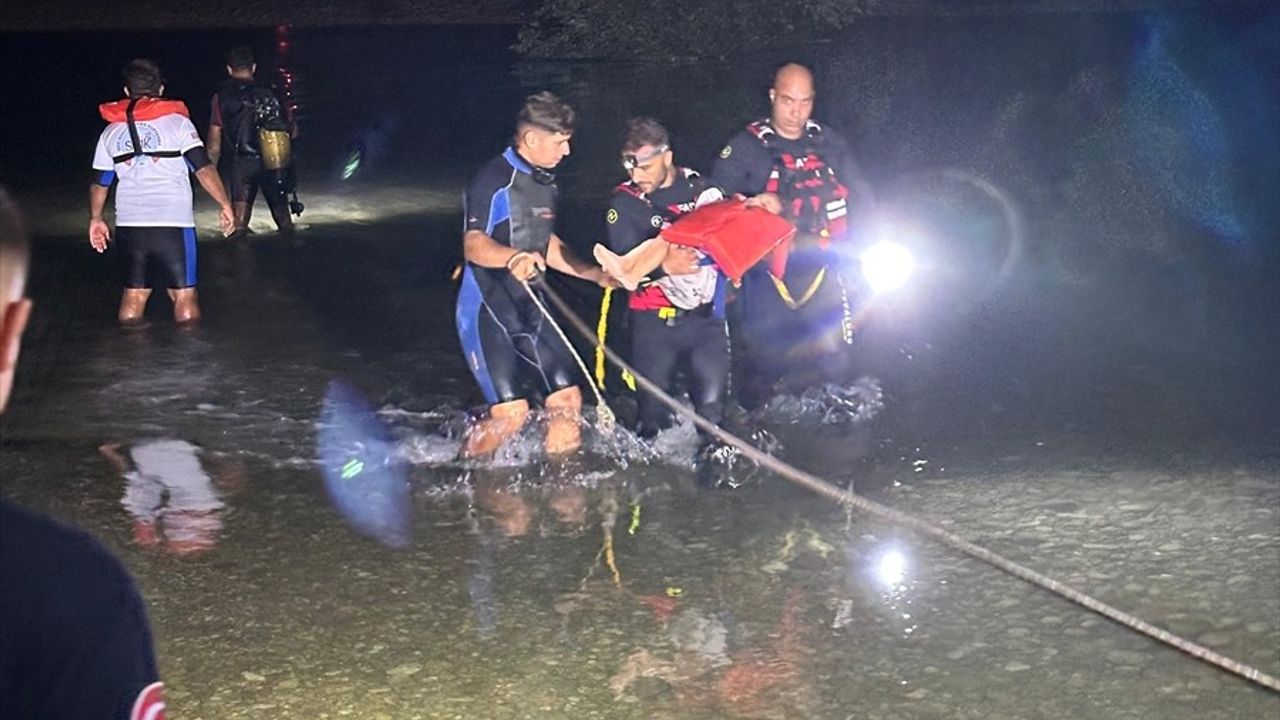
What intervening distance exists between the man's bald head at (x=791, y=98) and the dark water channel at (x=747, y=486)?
0.63m

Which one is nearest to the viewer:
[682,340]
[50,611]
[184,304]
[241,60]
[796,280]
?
[50,611]

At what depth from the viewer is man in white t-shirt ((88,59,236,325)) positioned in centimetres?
1057

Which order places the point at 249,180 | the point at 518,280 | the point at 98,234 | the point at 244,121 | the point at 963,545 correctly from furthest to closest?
the point at 249,180, the point at 244,121, the point at 98,234, the point at 518,280, the point at 963,545

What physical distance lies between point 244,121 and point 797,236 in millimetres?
6998

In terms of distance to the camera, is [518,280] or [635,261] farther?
[518,280]

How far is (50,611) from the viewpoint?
5.98 ft

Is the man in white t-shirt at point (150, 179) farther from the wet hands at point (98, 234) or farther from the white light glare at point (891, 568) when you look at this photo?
the white light glare at point (891, 568)

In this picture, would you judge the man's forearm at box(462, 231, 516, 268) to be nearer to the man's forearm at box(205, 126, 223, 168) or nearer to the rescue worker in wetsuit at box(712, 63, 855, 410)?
the rescue worker in wetsuit at box(712, 63, 855, 410)

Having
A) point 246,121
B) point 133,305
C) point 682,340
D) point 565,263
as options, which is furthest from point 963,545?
point 246,121

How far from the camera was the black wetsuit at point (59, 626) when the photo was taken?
1810 mm

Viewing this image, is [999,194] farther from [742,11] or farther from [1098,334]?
[742,11]

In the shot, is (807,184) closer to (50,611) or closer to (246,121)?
(50,611)

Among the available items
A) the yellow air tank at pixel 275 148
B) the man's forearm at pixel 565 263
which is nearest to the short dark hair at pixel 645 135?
the man's forearm at pixel 565 263

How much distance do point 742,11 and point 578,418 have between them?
91.6 ft
